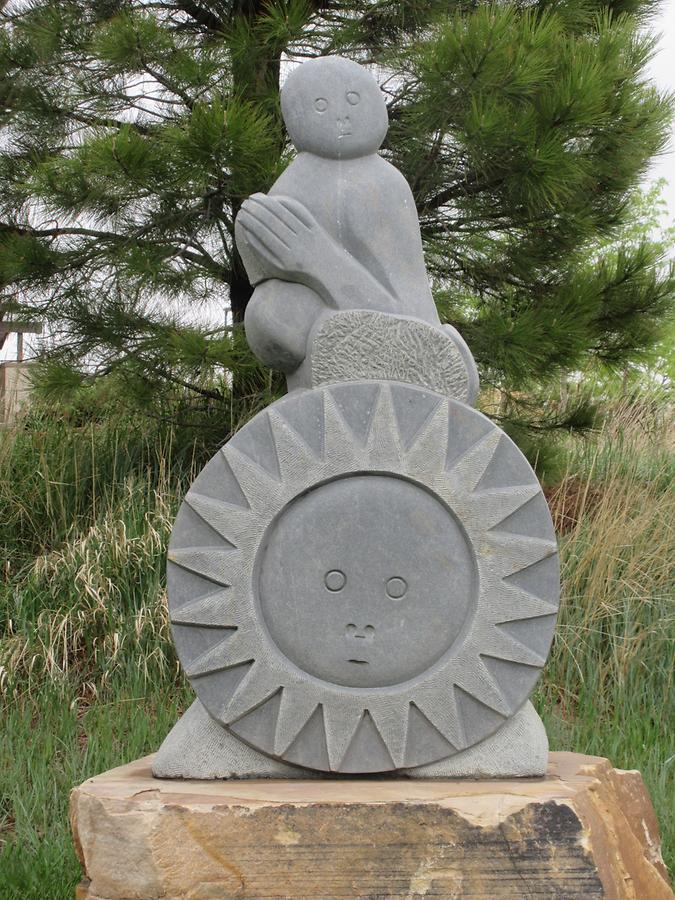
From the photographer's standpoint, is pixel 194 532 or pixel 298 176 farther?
pixel 298 176

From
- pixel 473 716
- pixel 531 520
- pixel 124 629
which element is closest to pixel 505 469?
pixel 531 520

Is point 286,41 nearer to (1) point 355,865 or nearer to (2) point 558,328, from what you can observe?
(2) point 558,328

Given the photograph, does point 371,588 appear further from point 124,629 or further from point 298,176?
point 124,629

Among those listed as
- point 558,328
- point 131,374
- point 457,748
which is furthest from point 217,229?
point 457,748

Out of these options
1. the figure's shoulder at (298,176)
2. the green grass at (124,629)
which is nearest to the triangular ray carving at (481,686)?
the green grass at (124,629)

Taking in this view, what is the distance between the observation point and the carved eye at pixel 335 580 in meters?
2.61

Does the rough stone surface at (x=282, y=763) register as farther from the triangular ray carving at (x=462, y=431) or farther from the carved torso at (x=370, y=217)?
the carved torso at (x=370, y=217)

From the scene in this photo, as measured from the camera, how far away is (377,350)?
8.82ft

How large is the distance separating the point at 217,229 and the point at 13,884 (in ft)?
10.6

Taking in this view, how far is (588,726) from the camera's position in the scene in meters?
3.96

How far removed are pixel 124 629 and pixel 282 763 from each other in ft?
6.12

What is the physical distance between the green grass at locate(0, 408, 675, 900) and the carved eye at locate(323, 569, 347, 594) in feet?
4.41

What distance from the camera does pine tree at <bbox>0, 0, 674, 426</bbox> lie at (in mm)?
4566

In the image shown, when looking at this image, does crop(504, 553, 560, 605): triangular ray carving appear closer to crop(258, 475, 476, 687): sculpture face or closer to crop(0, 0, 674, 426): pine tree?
crop(258, 475, 476, 687): sculpture face
